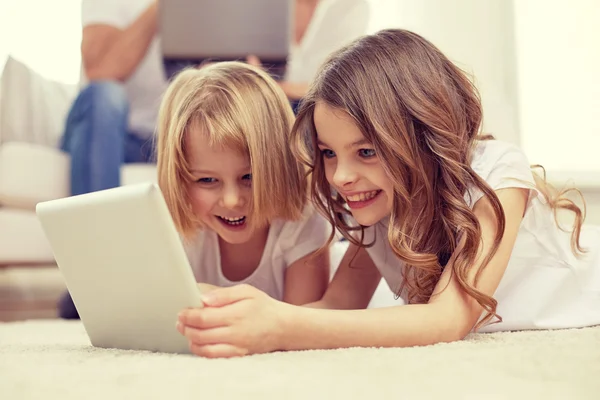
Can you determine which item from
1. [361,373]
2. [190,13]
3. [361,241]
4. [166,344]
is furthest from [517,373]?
[190,13]

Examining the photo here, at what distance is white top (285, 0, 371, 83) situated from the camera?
207cm

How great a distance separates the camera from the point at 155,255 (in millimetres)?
600

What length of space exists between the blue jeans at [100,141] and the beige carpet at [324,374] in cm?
99

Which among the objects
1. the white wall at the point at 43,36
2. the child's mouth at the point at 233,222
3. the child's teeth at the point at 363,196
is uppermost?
the white wall at the point at 43,36

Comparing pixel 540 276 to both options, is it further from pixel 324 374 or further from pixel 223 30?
pixel 223 30

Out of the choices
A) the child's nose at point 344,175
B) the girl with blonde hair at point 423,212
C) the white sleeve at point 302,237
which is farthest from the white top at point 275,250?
the child's nose at point 344,175

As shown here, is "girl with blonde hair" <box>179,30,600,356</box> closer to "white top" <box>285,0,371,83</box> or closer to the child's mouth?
the child's mouth

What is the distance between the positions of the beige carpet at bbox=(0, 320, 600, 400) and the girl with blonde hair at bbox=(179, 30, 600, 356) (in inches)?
1.6

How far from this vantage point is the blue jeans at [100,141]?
1.62 meters

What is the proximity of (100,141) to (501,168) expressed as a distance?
3.74ft

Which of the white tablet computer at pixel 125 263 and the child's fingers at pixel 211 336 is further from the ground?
the white tablet computer at pixel 125 263

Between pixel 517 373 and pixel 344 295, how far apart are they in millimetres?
531

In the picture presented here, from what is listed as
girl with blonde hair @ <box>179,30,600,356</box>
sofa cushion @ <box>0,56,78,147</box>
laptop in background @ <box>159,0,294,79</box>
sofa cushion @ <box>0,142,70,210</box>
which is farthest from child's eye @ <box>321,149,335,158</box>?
sofa cushion @ <box>0,56,78,147</box>

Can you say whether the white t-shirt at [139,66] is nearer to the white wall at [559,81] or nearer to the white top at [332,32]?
the white top at [332,32]
